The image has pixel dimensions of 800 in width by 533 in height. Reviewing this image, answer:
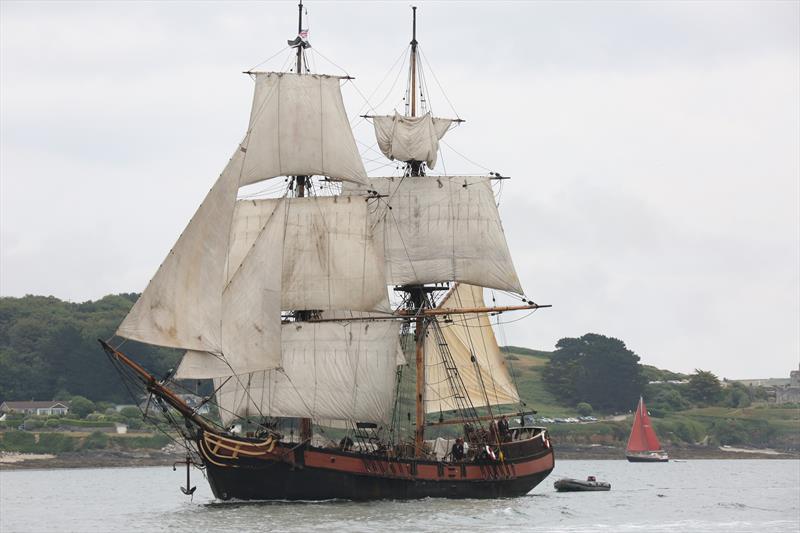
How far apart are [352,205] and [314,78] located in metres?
7.69

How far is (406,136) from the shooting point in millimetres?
95125

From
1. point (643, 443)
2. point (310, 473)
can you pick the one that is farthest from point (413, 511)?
point (643, 443)

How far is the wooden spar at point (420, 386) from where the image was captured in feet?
304

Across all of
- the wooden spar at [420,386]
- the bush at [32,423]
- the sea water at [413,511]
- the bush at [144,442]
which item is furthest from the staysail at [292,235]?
the bush at [32,423]

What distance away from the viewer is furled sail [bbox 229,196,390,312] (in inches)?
3413

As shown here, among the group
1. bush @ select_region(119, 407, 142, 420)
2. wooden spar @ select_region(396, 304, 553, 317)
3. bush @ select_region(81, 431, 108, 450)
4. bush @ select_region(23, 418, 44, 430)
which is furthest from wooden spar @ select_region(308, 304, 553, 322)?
bush @ select_region(119, 407, 142, 420)

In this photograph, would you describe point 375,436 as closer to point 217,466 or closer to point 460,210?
point 217,466

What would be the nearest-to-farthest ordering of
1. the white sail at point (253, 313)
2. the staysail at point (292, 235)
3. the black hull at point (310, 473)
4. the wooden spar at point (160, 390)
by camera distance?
the wooden spar at point (160, 390), the white sail at point (253, 313), the staysail at point (292, 235), the black hull at point (310, 473)

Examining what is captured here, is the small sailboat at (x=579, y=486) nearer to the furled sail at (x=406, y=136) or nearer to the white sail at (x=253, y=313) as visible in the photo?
the furled sail at (x=406, y=136)

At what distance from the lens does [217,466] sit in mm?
81625

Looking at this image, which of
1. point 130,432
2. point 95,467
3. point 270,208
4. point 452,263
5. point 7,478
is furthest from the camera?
point 130,432

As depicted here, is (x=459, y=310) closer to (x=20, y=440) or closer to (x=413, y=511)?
(x=413, y=511)

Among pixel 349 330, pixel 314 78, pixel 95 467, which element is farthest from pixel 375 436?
pixel 95 467

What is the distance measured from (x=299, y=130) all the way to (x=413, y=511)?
23050 millimetres
